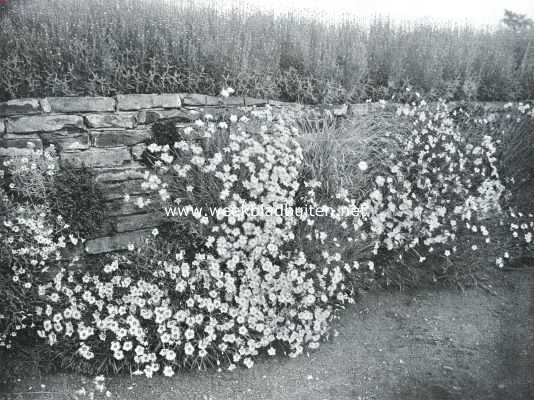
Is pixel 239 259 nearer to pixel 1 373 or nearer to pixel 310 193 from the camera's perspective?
pixel 310 193

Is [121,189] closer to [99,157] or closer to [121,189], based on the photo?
[121,189]

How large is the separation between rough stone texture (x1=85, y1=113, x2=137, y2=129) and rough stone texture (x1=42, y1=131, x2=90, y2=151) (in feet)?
0.37

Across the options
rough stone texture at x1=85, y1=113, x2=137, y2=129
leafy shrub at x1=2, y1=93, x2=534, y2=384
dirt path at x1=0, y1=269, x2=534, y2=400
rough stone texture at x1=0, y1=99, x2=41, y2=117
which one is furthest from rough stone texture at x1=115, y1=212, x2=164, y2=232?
dirt path at x1=0, y1=269, x2=534, y2=400

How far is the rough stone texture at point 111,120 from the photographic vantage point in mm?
3791

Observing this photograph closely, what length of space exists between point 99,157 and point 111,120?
317 mm

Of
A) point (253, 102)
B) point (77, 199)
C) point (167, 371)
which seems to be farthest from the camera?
point (253, 102)

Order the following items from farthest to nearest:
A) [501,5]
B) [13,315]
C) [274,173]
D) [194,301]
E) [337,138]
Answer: [501,5] < [337,138] < [274,173] < [194,301] < [13,315]

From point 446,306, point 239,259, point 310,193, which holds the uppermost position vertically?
point 310,193

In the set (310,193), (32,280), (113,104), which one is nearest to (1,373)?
(32,280)

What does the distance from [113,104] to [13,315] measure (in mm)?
1751

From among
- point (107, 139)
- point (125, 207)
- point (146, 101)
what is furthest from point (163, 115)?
point (125, 207)

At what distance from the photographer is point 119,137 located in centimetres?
389

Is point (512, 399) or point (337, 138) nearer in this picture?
point (512, 399)

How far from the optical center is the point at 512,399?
10.5ft
